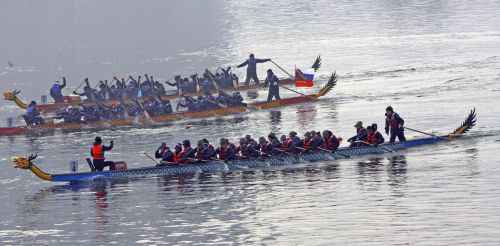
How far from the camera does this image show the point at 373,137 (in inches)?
2035

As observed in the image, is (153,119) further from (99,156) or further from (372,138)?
(372,138)

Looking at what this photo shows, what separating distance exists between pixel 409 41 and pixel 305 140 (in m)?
59.1

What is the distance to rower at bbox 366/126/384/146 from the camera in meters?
51.7

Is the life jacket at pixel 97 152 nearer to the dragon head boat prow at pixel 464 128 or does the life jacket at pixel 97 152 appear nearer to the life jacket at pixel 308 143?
the life jacket at pixel 308 143

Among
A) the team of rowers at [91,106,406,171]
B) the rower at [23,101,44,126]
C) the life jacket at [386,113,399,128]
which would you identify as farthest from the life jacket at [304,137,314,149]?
the rower at [23,101,44,126]

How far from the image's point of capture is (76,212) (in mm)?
46938

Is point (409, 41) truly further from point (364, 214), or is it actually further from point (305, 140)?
point (364, 214)

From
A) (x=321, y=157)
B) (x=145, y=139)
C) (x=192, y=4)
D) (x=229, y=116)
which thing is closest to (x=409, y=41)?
(x=229, y=116)

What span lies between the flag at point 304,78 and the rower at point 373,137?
22.6m

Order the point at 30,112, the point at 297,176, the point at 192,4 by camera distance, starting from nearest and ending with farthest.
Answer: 1. the point at 297,176
2. the point at 30,112
3. the point at 192,4

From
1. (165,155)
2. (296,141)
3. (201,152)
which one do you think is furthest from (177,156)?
(296,141)

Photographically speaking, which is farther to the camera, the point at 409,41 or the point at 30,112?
the point at 409,41

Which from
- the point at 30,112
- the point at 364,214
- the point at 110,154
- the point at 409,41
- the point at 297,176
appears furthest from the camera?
the point at 409,41

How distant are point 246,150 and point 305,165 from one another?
2.98m
